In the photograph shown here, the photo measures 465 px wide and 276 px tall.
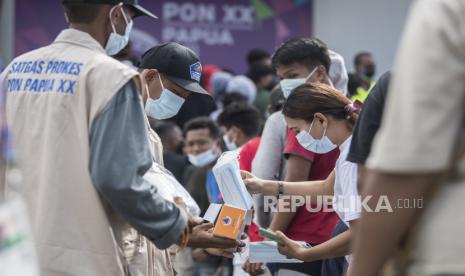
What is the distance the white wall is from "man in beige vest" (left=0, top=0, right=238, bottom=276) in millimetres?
10817

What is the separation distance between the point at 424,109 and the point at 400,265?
1.43 ft

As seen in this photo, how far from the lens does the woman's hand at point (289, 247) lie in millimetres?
4625

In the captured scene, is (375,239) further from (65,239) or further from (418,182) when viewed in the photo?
(65,239)

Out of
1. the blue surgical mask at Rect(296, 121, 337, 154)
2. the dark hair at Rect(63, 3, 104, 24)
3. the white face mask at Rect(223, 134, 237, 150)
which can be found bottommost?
the white face mask at Rect(223, 134, 237, 150)

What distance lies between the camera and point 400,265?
8.82 ft

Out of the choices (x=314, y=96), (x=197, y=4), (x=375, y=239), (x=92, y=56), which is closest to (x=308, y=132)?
(x=314, y=96)

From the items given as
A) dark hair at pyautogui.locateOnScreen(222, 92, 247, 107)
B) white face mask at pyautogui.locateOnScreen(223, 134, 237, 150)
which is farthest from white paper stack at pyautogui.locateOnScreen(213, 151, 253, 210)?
dark hair at pyautogui.locateOnScreen(222, 92, 247, 107)

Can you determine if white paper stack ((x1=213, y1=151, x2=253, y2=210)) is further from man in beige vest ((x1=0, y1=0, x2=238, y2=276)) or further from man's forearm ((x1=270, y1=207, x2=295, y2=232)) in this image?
man in beige vest ((x1=0, y1=0, x2=238, y2=276))

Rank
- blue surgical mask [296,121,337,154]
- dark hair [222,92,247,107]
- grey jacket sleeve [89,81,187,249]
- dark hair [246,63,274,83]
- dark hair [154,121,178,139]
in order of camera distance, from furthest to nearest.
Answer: dark hair [246,63,274,83] → dark hair [222,92,247,107] → dark hair [154,121,178,139] → blue surgical mask [296,121,337,154] → grey jacket sleeve [89,81,187,249]

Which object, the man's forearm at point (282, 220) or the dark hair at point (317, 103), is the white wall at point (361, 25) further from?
the dark hair at point (317, 103)

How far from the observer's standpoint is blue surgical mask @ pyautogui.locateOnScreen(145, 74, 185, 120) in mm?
4777

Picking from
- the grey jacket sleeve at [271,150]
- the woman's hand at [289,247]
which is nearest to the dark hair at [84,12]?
the woman's hand at [289,247]

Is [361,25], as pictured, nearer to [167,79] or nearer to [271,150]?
[271,150]

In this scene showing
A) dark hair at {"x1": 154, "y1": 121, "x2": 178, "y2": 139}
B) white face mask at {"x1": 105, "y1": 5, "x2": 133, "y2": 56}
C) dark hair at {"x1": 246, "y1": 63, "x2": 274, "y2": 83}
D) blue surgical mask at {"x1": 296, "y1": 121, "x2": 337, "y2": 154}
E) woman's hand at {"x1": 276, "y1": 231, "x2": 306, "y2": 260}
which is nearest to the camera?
white face mask at {"x1": 105, "y1": 5, "x2": 133, "y2": 56}
